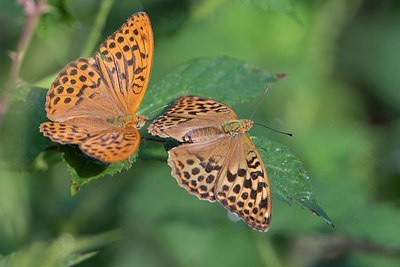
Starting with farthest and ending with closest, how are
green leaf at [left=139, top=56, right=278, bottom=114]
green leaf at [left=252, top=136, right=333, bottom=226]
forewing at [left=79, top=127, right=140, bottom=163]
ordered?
green leaf at [left=139, top=56, right=278, bottom=114]
green leaf at [left=252, top=136, right=333, bottom=226]
forewing at [left=79, top=127, right=140, bottom=163]

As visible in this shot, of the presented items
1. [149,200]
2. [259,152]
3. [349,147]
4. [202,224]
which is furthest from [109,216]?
[259,152]

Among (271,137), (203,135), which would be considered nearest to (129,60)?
(203,135)

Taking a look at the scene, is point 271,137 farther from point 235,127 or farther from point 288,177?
point 288,177

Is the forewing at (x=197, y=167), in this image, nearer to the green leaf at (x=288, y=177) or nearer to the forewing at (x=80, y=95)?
the green leaf at (x=288, y=177)

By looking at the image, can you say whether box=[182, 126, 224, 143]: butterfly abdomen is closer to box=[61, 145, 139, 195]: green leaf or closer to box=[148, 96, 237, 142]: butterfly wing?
box=[148, 96, 237, 142]: butterfly wing

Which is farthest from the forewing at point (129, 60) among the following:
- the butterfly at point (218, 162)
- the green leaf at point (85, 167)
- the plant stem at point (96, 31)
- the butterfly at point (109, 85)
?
the plant stem at point (96, 31)

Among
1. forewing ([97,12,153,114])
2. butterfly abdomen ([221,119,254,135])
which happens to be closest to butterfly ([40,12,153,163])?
forewing ([97,12,153,114])

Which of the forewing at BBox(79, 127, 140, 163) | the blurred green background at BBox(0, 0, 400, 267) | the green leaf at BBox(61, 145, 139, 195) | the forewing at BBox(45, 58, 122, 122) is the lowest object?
the blurred green background at BBox(0, 0, 400, 267)

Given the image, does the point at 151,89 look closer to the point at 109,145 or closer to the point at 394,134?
the point at 109,145
